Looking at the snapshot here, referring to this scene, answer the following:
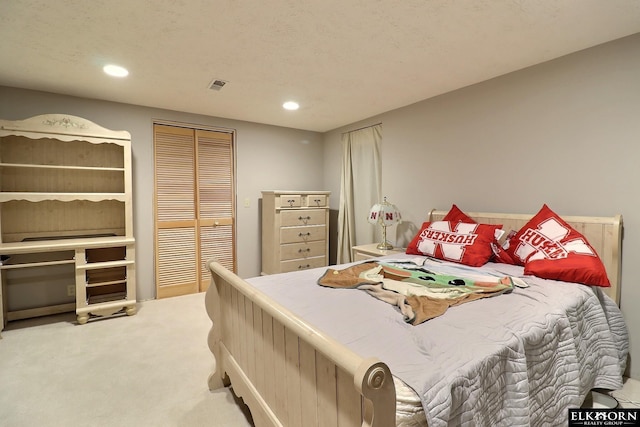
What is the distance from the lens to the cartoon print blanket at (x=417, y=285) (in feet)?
4.91

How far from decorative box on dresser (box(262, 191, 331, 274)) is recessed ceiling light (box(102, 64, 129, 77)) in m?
1.94

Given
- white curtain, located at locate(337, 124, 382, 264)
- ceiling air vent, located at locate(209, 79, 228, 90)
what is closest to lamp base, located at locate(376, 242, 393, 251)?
white curtain, located at locate(337, 124, 382, 264)

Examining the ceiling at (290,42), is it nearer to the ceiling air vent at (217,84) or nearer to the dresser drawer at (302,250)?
the ceiling air vent at (217,84)

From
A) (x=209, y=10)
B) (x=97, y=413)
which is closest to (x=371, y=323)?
(x=97, y=413)

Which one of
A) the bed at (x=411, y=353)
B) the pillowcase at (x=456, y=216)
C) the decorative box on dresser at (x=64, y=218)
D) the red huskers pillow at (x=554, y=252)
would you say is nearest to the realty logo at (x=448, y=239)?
the pillowcase at (x=456, y=216)

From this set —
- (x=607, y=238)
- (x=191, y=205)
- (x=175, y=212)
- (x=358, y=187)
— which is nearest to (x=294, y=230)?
(x=358, y=187)

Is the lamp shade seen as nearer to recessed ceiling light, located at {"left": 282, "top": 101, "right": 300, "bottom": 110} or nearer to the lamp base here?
the lamp base

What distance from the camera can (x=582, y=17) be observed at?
5.98 feet

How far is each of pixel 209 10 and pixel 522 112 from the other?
2.42m

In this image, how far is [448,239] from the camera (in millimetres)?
2627

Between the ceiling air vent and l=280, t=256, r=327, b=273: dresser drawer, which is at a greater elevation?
the ceiling air vent

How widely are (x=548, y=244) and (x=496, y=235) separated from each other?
0.43 m

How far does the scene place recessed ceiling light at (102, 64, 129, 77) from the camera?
2486mm

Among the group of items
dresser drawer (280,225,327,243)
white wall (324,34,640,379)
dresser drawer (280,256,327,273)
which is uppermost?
white wall (324,34,640,379)
